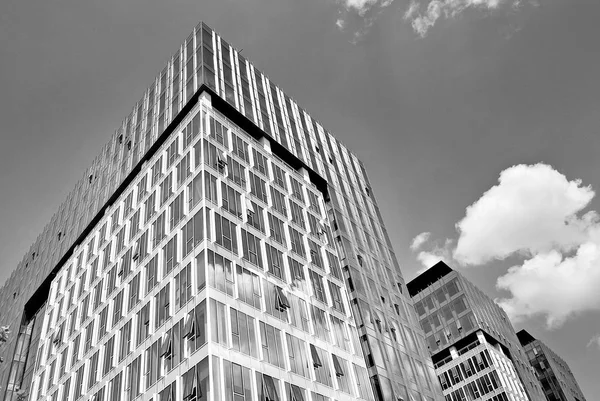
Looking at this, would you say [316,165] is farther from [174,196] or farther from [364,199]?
[174,196]

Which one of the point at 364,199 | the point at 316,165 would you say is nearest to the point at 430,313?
the point at 364,199

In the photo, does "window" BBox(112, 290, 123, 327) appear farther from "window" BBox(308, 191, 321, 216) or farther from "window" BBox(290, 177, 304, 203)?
"window" BBox(308, 191, 321, 216)

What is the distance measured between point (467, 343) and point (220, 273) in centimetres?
7890

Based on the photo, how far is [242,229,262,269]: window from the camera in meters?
45.0

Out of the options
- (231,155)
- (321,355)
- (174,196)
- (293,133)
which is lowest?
(321,355)

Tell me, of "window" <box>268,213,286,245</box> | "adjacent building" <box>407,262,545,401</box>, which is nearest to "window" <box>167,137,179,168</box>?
"window" <box>268,213,286,245</box>

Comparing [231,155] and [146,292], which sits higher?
[231,155]

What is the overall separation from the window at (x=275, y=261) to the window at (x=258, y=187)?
20.6ft

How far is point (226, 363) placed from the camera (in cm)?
Answer: 3569

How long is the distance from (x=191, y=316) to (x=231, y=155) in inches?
764

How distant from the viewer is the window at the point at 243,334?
37750 mm

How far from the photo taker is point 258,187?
A: 53156mm

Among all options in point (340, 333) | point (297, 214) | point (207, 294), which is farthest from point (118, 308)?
point (340, 333)

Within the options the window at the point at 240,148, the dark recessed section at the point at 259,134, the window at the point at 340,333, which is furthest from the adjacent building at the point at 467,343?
the window at the point at 240,148
